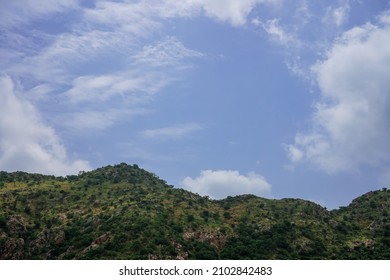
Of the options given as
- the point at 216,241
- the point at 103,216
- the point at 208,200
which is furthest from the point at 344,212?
the point at 103,216

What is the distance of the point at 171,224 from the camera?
137000mm

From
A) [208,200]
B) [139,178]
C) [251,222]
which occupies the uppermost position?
[139,178]

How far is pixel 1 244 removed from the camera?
12525 cm

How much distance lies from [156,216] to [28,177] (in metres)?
83.6

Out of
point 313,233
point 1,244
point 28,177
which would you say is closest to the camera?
point 1,244

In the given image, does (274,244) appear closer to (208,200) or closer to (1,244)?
(208,200)

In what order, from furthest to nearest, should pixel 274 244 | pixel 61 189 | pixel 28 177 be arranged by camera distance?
1. pixel 28 177
2. pixel 61 189
3. pixel 274 244

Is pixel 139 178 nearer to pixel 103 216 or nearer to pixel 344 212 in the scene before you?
pixel 103 216

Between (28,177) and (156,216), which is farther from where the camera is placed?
(28,177)

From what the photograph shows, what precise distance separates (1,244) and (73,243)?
19.7 metres

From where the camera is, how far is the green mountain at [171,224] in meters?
124

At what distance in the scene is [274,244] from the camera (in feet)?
439

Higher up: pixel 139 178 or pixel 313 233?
pixel 139 178

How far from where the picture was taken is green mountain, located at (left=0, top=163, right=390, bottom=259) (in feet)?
406
